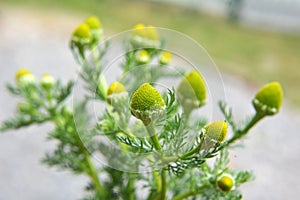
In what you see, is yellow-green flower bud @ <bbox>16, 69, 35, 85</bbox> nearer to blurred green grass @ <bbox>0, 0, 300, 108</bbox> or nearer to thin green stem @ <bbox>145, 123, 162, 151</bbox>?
thin green stem @ <bbox>145, 123, 162, 151</bbox>

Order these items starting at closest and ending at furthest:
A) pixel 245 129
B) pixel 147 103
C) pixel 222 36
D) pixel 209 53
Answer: pixel 147 103
pixel 245 129
pixel 209 53
pixel 222 36

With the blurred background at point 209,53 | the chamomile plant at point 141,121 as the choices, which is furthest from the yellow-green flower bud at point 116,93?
the blurred background at point 209,53

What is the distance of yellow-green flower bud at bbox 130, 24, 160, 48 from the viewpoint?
385 millimetres

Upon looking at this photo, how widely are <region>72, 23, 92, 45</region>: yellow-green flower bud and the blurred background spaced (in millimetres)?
949

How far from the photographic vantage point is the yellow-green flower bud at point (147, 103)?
28 cm

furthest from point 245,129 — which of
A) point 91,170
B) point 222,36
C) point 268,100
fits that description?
point 222,36

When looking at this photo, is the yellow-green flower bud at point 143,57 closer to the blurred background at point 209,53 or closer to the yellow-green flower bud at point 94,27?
the yellow-green flower bud at point 94,27

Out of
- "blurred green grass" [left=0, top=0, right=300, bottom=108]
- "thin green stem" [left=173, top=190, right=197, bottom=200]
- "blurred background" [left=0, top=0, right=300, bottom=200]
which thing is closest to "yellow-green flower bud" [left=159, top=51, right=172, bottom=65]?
"thin green stem" [left=173, top=190, right=197, bottom=200]

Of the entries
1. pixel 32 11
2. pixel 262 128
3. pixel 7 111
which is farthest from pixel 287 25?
pixel 7 111

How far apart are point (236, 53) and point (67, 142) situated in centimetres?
193

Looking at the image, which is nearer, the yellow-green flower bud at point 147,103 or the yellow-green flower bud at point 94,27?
the yellow-green flower bud at point 147,103

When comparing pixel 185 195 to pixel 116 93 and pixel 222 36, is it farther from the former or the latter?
pixel 222 36

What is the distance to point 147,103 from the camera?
280 millimetres

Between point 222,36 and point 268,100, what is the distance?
2.14 meters
